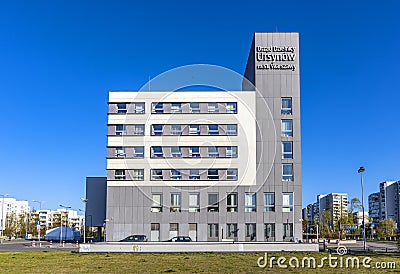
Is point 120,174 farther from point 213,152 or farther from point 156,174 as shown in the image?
point 213,152

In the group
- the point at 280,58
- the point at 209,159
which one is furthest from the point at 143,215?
the point at 280,58

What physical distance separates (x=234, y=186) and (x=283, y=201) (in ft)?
23.2

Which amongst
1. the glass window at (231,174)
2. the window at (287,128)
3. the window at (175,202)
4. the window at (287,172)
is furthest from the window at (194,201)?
the window at (287,128)

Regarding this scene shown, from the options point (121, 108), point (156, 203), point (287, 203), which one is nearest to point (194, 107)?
point (121, 108)

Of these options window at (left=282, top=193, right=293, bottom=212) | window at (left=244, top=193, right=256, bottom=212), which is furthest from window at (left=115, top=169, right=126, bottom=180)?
window at (left=282, top=193, right=293, bottom=212)

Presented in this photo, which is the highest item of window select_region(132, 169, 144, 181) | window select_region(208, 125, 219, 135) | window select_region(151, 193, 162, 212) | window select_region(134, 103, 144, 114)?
window select_region(134, 103, 144, 114)

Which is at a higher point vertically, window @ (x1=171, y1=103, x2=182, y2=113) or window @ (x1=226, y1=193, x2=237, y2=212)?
window @ (x1=171, y1=103, x2=182, y2=113)

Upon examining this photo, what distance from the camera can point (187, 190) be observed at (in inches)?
2793

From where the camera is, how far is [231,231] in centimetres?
6988

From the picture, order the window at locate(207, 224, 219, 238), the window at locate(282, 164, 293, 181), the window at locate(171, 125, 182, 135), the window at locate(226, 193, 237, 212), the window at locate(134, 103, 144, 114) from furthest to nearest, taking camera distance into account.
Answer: the window at locate(134, 103, 144, 114)
the window at locate(171, 125, 182, 135)
the window at locate(282, 164, 293, 181)
the window at locate(226, 193, 237, 212)
the window at locate(207, 224, 219, 238)

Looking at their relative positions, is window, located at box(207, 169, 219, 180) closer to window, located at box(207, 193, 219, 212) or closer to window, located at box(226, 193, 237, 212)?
window, located at box(207, 193, 219, 212)

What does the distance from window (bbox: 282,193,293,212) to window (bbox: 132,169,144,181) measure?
20.0 meters

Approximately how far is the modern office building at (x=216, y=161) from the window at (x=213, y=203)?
139mm

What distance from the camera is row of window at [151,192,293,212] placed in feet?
230
